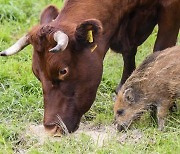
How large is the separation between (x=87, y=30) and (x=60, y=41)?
40 centimetres

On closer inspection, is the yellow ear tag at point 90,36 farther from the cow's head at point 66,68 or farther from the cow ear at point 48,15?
the cow ear at point 48,15

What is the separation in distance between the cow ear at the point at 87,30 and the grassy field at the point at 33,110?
92cm

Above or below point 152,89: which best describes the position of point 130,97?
below

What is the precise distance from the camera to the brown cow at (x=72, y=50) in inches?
259

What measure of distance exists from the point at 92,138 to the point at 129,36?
1544 mm

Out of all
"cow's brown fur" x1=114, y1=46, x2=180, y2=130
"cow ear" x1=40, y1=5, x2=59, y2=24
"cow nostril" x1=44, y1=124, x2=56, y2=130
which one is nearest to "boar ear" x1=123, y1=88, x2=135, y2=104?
"cow's brown fur" x1=114, y1=46, x2=180, y2=130

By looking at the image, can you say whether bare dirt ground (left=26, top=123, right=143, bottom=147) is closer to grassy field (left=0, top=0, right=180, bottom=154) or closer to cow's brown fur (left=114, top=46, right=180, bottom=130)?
grassy field (left=0, top=0, right=180, bottom=154)

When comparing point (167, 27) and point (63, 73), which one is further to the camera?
point (167, 27)

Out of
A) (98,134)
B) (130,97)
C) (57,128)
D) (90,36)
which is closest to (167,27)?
(130,97)

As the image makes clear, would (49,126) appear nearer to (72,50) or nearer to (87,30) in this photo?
(72,50)

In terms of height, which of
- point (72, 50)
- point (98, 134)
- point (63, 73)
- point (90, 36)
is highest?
point (90, 36)

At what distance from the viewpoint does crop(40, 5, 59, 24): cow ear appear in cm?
729

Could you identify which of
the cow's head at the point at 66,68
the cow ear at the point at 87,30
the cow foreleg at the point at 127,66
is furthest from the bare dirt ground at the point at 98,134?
the cow foreleg at the point at 127,66

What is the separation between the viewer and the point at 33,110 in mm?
7727
